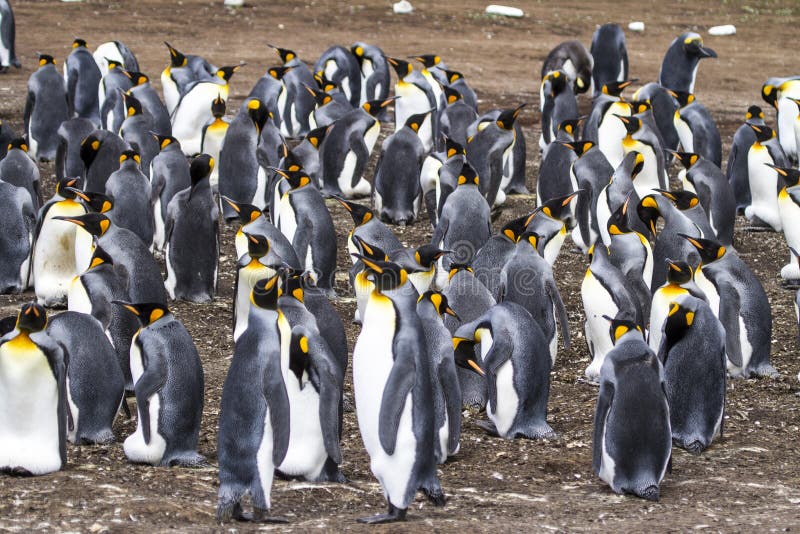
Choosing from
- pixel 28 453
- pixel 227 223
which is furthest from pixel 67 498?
pixel 227 223

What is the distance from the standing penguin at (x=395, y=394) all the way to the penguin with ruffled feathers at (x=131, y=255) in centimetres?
214

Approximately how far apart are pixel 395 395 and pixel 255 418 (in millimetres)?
541

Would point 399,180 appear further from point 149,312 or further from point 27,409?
point 27,409

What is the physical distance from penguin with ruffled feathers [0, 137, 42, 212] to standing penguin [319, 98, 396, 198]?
2.55 m

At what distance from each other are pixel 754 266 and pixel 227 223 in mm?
4046

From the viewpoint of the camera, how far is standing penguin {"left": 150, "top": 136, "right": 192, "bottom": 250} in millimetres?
9211

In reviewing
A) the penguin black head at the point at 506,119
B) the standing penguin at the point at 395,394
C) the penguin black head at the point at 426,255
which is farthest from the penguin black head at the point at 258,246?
the penguin black head at the point at 506,119

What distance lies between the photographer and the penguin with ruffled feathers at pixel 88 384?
18.5 ft

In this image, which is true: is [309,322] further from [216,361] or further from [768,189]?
[768,189]

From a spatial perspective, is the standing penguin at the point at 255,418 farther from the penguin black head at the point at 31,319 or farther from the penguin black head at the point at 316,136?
the penguin black head at the point at 316,136

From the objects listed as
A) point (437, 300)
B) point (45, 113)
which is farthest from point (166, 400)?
point (45, 113)

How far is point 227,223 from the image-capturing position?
386 inches

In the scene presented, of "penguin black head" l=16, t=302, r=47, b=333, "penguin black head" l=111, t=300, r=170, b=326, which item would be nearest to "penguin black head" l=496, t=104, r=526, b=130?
"penguin black head" l=111, t=300, r=170, b=326

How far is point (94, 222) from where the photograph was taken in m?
6.95
